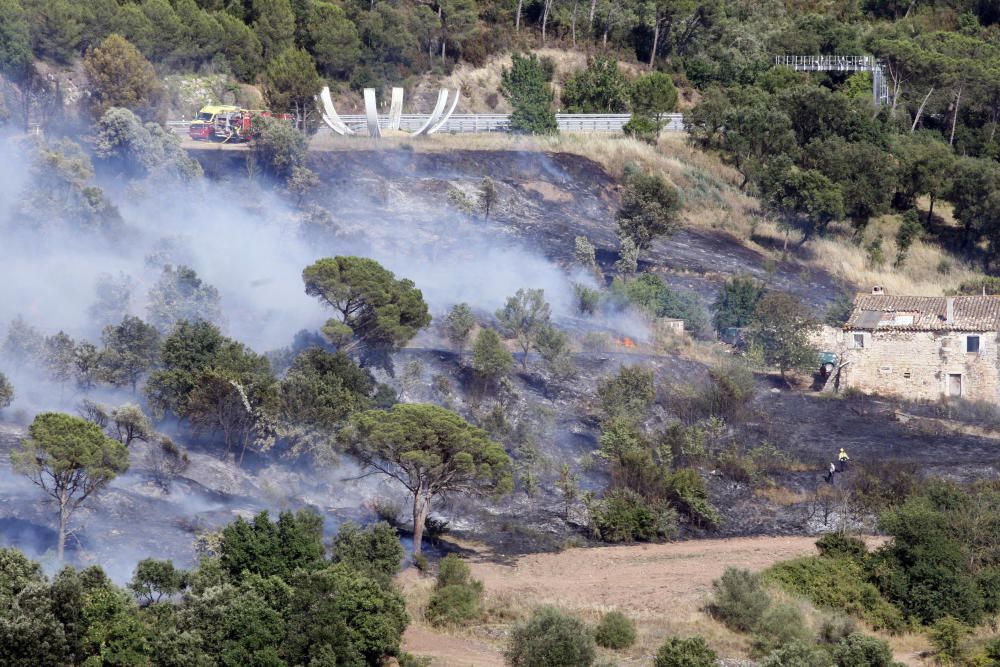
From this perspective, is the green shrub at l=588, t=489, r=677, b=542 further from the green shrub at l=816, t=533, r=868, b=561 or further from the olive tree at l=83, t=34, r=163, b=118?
the olive tree at l=83, t=34, r=163, b=118

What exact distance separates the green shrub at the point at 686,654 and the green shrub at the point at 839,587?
809cm

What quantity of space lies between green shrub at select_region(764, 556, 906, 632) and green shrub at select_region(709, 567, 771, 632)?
75.1 inches

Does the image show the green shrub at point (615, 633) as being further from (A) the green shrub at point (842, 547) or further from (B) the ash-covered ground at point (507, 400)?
(A) the green shrub at point (842, 547)

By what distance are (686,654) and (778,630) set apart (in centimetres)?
486

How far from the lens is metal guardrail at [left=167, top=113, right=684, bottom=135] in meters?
86.0

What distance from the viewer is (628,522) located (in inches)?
2087

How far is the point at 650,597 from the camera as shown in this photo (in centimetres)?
4703

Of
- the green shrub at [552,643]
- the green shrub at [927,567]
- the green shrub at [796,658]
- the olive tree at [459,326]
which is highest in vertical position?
the green shrub at [796,658]

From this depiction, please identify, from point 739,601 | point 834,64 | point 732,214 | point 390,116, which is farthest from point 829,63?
point 739,601

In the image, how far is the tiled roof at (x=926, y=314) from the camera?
66.8 m

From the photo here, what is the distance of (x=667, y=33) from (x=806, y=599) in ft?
200

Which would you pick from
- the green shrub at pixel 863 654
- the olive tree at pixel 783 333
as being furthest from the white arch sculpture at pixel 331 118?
the green shrub at pixel 863 654

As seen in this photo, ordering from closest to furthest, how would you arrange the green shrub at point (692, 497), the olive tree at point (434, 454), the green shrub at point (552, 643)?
the green shrub at point (552, 643) < the olive tree at point (434, 454) < the green shrub at point (692, 497)

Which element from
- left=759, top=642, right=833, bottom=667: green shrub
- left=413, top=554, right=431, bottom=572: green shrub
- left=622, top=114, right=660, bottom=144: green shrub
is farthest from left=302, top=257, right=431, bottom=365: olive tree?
left=622, top=114, right=660, bottom=144: green shrub
